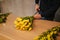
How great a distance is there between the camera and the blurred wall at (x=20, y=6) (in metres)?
2.91

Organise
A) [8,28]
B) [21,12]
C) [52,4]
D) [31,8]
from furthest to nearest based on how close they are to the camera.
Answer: [21,12] < [31,8] < [52,4] < [8,28]

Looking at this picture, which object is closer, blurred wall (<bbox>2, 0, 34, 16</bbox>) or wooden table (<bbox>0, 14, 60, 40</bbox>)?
wooden table (<bbox>0, 14, 60, 40</bbox>)

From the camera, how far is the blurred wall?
114 inches

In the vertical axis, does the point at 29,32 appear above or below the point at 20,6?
above

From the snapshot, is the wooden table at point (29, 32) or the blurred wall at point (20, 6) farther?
the blurred wall at point (20, 6)

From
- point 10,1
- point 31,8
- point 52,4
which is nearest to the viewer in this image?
point 52,4

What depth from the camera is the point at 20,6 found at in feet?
10.3

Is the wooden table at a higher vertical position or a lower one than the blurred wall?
higher

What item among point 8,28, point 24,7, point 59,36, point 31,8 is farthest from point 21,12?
point 59,36

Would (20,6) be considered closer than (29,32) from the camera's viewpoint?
No

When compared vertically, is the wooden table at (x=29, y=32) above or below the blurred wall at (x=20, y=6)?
above

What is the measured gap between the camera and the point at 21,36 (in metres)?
1.31

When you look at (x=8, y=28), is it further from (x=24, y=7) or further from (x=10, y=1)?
(x=10, y=1)

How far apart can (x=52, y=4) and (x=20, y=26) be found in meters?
0.54
